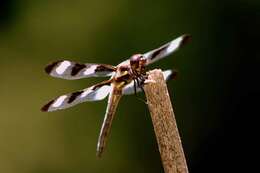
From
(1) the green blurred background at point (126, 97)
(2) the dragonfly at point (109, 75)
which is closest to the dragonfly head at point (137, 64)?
(2) the dragonfly at point (109, 75)

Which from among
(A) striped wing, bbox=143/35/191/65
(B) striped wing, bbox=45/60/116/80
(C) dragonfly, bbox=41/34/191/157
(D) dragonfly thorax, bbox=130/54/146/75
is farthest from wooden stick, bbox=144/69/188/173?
(A) striped wing, bbox=143/35/191/65

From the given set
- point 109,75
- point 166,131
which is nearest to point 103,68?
point 109,75

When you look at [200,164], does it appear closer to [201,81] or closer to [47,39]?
[201,81]

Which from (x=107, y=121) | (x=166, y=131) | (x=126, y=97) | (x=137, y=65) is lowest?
(x=166, y=131)

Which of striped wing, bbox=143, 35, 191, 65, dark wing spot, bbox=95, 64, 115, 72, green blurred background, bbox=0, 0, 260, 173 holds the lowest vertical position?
dark wing spot, bbox=95, 64, 115, 72

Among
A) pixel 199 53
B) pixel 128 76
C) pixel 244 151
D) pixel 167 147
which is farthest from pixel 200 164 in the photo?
pixel 167 147

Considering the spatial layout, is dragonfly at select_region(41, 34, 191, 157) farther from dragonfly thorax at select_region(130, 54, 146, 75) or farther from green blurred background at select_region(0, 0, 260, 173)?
green blurred background at select_region(0, 0, 260, 173)

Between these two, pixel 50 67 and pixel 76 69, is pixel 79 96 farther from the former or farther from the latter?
pixel 50 67

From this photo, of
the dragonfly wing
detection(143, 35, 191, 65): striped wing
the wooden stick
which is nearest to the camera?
the wooden stick

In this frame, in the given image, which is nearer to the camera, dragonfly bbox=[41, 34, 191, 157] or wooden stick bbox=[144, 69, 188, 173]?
wooden stick bbox=[144, 69, 188, 173]
